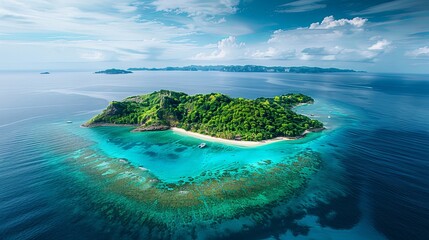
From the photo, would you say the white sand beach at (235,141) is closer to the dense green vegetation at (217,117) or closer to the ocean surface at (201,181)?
the dense green vegetation at (217,117)

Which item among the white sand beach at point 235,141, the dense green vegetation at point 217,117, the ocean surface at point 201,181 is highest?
the dense green vegetation at point 217,117

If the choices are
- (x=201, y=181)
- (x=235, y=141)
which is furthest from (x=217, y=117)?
(x=201, y=181)

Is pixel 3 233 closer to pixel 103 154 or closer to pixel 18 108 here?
pixel 103 154

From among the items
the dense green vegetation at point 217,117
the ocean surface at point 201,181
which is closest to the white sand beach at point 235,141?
the dense green vegetation at point 217,117

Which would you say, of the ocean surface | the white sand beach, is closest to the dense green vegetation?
the white sand beach

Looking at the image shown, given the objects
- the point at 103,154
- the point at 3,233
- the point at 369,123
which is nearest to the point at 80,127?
the point at 103,154

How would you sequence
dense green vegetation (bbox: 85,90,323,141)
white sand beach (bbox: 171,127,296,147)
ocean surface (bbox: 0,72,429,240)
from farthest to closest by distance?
dense green vegetation (bbox: 85,90,323,141) → white sand beach (bbox: 171,127,296,147) → ocean surface (bbox: 0,72,429,240)

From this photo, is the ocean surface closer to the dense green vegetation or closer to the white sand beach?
the white sand beach

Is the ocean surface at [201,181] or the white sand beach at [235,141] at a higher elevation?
the white sand beach at [235,141]
